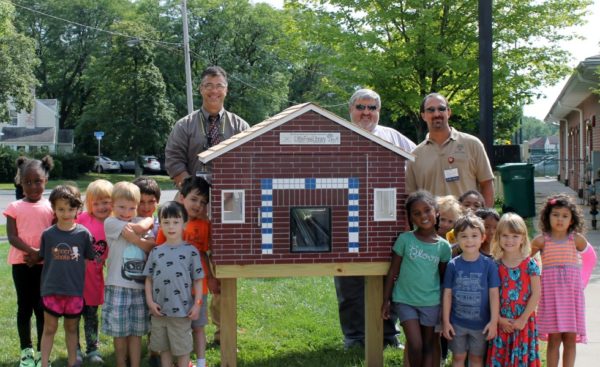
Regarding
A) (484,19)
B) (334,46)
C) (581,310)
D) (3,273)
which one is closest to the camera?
(581,310)

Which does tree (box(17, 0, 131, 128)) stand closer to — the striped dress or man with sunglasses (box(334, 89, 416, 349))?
man with sunglasses (box(334, 89, 416, 349))

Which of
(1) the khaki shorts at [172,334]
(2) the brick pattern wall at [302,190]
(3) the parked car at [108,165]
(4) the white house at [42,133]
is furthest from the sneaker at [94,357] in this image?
(4) the white house at [42,133]

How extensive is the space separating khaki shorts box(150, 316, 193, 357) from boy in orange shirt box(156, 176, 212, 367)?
0.21 metres

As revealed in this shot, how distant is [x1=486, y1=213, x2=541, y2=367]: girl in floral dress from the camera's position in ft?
13.8

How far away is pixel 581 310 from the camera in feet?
14.8

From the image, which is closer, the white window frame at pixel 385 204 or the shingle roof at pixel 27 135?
the white window frame at pixel 385 204

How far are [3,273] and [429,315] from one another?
6.32m

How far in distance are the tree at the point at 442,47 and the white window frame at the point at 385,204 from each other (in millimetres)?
10989

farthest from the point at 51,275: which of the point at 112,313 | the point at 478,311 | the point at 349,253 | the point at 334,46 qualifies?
the point at 334,46

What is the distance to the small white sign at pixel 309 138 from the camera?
4.31 meters

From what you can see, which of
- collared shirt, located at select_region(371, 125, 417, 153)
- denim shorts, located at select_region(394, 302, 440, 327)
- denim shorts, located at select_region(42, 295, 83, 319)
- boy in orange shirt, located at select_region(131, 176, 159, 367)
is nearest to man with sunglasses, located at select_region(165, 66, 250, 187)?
boy in orange shirt, located at select_region(131, 176, 159, 367)

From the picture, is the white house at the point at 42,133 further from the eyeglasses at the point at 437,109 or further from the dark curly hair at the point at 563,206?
the dark curly hair at the point at 563,206

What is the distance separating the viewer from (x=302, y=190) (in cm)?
431

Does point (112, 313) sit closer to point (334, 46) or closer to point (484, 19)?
point (484, 19)
